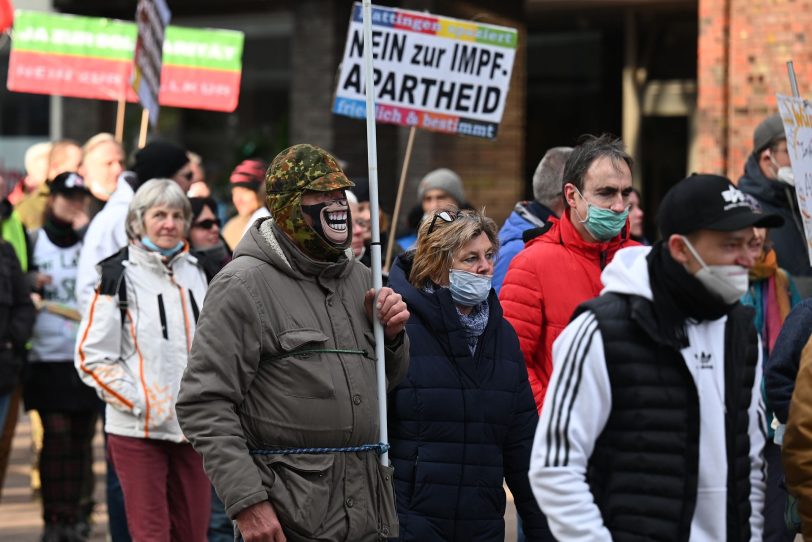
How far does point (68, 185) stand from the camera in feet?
30.4

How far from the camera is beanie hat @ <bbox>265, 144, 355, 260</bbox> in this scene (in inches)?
186

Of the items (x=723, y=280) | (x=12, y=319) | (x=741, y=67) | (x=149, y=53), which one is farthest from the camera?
(x=741, y=67)

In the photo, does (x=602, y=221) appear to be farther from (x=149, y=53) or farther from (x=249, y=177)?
(x=149, y=53)

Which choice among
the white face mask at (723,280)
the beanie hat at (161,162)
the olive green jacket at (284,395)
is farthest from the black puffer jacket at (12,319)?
the white face mask at (723,280)

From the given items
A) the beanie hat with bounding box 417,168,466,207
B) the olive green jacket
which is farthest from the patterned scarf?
the beanie hat with bounding box 417,168,466,207

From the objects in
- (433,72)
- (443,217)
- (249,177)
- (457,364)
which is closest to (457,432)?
(457,364)

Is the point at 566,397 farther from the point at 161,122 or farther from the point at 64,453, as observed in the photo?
the point at 161,122

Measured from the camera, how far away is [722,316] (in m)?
3.97

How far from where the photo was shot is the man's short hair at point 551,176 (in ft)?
23.5

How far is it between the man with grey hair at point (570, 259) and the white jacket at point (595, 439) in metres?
1.91

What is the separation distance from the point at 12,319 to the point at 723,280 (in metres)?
5.89

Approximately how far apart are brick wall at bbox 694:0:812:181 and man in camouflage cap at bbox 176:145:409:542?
7.65 metres

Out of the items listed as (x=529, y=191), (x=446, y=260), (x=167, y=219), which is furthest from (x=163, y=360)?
(x=529, y=191)

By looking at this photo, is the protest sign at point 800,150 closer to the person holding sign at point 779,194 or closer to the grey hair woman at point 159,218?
the person holding sign at point 779,194
